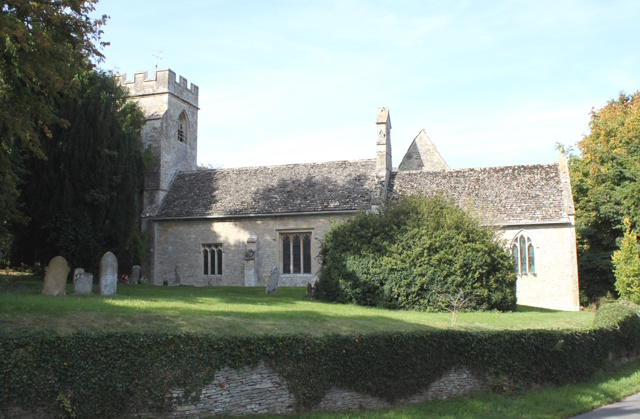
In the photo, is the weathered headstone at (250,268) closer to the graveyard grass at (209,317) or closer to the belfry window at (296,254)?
the belfry window at (296,254)

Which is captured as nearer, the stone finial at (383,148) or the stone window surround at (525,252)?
the stone window surround at (525,252)

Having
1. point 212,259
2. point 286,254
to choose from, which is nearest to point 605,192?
point 286,254

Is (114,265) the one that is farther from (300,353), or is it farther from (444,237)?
(444,237)

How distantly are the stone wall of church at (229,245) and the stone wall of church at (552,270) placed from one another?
369 inches

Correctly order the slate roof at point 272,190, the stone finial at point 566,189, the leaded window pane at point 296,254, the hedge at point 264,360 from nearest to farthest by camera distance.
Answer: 1. the hedge at point 264,360
2. the stone finial at point 566,189
3. the slate roof at point 272,190
4. the leaded window pane at point 296,254

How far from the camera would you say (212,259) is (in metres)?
31.4

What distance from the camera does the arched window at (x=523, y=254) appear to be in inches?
1135

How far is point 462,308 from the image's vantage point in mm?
20375

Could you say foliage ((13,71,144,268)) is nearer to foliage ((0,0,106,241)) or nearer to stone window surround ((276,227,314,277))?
foliage ((0,0,106,241))

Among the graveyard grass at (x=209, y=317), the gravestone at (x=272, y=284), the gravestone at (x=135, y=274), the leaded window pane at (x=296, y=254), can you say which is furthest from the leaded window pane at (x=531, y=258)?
the gravestone at (x=135, y=274)

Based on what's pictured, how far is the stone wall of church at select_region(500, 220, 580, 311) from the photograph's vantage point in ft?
92.0

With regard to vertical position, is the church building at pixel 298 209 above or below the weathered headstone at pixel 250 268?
above

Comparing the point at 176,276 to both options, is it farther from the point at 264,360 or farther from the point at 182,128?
the point at 264,360

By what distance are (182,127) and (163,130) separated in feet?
9.53
